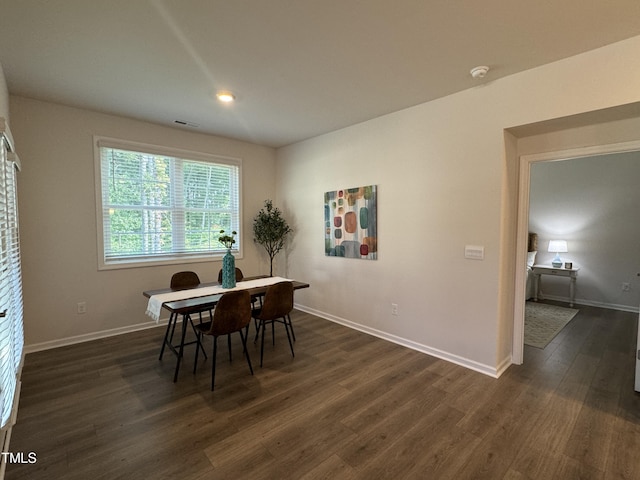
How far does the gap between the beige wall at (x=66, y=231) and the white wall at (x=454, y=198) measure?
2.79 m

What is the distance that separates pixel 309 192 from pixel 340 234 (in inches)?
36.2

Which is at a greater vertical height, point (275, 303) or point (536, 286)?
point (275, 303)

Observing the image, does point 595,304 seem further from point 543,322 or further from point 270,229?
point 270,229

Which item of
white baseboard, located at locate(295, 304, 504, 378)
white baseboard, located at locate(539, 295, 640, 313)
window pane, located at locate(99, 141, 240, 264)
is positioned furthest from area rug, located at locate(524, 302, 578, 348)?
window pane, located at locate(99, 141, 240, 264)

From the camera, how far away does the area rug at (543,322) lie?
372cm

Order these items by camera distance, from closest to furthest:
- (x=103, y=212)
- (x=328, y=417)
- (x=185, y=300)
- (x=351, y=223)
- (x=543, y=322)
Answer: (x=328, y=417) < (x=185, y=300) < (x=103, y=212) < (x=351, y=223) < (x=543, y=322)

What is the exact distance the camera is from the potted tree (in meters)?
4.85

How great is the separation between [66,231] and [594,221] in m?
7.82

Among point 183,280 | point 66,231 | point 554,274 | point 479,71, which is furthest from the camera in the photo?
point 554,274

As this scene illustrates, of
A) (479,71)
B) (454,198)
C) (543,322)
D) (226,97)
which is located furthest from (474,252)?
(226,97)

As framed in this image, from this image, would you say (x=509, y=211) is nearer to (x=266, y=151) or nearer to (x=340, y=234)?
(x=340, y=234)

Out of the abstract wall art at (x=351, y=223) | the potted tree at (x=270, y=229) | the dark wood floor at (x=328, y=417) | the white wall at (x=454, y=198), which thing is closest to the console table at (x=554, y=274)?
the dark wood floor at (x=328, y=417)

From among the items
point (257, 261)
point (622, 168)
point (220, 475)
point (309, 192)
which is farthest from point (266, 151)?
point (622, 168)

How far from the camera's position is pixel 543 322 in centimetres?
438
